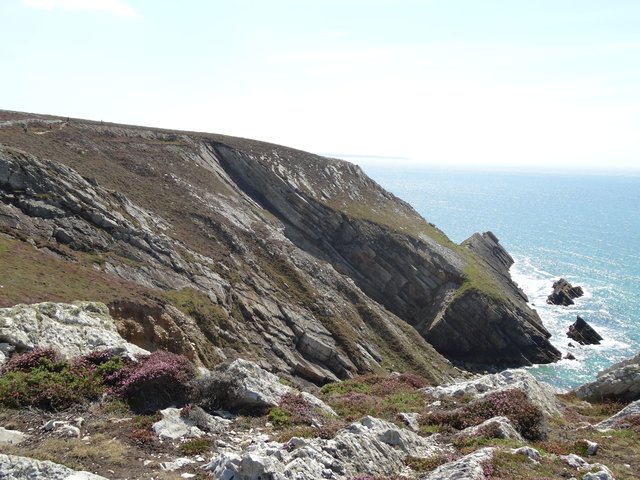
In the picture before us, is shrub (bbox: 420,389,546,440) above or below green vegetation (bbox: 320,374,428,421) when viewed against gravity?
above

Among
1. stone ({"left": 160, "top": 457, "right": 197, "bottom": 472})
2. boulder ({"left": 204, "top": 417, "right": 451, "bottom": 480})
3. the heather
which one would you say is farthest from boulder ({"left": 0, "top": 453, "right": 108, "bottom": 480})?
the heather

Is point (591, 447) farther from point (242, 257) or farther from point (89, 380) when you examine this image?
point (242, 257)

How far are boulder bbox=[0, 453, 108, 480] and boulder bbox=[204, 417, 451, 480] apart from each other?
3.66 meters

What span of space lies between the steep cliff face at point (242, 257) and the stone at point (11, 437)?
42.2 feet

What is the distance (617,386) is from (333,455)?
80.1 ft

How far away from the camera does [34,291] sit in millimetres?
30500

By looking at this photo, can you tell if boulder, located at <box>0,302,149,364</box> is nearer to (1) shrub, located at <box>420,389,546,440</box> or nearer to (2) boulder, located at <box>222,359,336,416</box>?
(2) boulder, located at <box>222,359,336,416</box>

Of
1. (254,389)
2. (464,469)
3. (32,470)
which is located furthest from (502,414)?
(32,470)

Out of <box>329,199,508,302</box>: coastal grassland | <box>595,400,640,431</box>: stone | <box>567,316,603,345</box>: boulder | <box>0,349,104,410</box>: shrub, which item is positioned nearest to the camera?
<box>0,349,104,410</box>: shrub

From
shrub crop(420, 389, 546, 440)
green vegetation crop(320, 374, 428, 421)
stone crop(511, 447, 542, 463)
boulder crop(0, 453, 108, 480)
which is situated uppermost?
boulder crop(0, 453, 108, 480)

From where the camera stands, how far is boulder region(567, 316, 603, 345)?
8831 centimetres

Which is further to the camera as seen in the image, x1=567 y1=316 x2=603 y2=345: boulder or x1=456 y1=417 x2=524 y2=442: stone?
x1=567 y1=316 x2=603 y2=345: boulder

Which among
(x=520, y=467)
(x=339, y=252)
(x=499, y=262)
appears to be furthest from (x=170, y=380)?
(x=499, y=262)

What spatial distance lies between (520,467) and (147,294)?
3289cm
